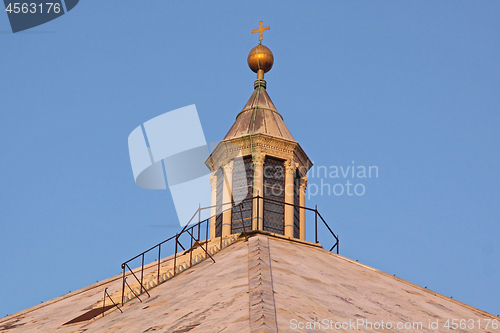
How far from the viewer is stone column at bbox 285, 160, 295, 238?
33.6 meters

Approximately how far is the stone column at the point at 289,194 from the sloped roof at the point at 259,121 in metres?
1.71

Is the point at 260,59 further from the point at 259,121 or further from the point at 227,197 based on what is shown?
the point at 227,197

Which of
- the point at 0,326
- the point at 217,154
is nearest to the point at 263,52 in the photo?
the point at 217,154

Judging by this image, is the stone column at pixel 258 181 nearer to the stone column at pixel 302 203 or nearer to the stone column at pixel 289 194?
the stone column at pixel 289 194

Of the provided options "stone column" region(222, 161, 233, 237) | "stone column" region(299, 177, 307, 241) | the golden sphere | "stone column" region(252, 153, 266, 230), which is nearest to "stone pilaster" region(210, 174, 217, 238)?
"stone column" region(222, 161, 233, 237)

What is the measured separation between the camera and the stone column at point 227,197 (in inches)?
1336

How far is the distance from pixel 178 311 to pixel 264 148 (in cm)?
1627

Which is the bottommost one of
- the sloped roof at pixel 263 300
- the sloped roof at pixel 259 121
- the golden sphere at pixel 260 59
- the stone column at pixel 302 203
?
the sloped roof at pixel 263 300

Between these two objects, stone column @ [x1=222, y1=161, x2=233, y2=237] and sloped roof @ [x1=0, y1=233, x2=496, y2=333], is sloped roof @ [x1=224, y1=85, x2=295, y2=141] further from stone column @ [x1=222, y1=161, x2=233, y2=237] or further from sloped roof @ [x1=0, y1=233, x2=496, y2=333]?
sloped roof @ [x1=0, y1=233, x2=496, y2=333]

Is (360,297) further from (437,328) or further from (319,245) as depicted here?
(319,245)

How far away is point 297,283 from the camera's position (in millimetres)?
21562

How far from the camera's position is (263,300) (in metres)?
18.2

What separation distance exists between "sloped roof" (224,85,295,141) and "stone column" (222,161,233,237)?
1.76m

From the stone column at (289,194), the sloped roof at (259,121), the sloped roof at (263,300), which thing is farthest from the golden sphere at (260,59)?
the sloped roof at (263,300)
